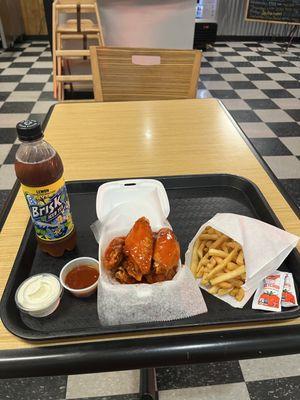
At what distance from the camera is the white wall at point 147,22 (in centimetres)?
298

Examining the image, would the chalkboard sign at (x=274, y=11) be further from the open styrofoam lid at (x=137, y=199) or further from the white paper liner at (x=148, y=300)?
the white paper liner at (x=148, y=300)

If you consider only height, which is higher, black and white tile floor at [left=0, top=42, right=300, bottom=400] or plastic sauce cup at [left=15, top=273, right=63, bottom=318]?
plastic sauce cup at [left=15, top=273, right=63, bottom=318]

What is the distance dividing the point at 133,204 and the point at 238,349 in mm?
365

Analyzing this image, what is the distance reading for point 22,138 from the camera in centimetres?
61

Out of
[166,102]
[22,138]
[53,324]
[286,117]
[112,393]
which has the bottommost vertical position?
[112,393]

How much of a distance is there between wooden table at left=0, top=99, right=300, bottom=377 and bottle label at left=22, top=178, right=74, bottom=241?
5.1 inches

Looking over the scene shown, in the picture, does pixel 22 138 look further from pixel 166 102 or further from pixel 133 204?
pixel 166 102

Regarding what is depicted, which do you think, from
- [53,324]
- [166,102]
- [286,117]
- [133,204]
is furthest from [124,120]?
[286,117]

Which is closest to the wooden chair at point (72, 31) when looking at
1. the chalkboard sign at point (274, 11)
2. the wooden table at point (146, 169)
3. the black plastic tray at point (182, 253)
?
the wooden table at point (146, 169)

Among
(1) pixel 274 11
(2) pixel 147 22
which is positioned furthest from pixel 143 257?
(1) pixel 274 11

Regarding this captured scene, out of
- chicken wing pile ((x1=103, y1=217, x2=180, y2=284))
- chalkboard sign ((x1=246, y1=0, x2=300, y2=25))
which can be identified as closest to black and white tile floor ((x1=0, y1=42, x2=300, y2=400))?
chalkboard sign ((x1=246, y1=0, x2=300, y2=25))

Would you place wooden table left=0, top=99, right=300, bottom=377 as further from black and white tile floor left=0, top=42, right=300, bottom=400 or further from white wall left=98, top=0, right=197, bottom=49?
white wall left=98, top=0, right=197, bottom=49

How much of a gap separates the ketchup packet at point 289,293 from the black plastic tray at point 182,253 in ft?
0.05

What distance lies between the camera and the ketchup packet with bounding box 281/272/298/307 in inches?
25.6
